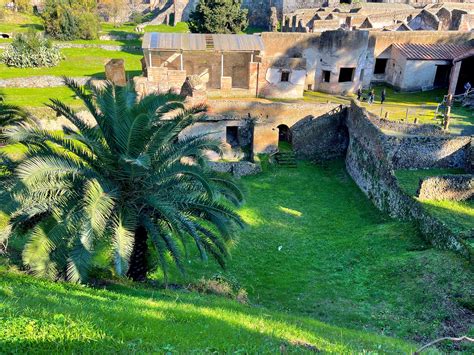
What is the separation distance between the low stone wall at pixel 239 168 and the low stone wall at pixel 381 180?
16.2 feet

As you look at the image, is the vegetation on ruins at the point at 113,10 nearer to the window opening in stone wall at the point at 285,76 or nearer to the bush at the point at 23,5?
the bush at the point at 23,5

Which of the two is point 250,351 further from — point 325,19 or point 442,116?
point 325,19

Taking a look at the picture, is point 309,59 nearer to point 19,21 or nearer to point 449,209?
point 449,209

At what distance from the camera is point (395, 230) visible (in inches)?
602

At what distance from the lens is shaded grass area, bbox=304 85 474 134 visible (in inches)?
870

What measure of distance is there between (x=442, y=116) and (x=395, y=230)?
34.9 ft

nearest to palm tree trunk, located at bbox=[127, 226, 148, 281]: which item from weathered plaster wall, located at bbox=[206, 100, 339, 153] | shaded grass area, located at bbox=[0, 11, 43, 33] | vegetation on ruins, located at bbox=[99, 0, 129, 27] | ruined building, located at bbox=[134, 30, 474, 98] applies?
weathered plaster wall, located at bbox=[206, 100, 339, 153]

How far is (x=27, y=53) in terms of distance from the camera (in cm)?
3369

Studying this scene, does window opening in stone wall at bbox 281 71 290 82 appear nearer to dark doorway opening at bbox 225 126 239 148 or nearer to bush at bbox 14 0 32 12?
dark doorway opening at bbox 225 126 239 148

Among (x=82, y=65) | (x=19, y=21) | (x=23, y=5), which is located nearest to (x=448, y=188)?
(x=82, y=65)

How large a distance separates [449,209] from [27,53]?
1249 inches

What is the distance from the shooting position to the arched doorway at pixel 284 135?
949 inches

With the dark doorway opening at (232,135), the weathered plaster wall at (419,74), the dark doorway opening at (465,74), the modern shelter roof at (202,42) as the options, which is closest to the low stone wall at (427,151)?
the dark doorway opening at (232,135)

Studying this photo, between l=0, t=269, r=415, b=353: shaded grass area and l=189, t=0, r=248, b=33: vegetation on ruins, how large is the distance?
30.3 m
